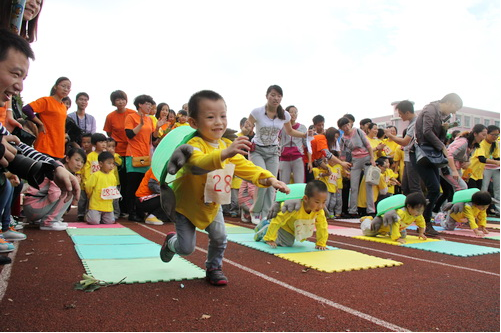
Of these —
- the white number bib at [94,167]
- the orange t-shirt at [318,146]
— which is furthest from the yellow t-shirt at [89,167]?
the orange t-shirt at [318,146]

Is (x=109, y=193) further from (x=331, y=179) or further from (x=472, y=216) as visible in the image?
(x=472, y=216)

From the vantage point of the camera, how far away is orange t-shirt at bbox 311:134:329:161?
330 inches

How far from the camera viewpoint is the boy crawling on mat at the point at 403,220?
17.1 ft

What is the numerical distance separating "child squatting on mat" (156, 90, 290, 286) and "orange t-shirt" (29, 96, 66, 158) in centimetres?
368

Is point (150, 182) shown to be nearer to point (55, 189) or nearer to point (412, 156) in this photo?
point (55, 189)

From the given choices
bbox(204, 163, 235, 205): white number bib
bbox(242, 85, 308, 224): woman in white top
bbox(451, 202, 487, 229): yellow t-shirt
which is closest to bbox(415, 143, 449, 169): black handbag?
bbox(451, 202, 487, 229): yellow t-shirt

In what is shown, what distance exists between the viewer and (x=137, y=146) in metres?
6.98

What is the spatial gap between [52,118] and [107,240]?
7.62 feet

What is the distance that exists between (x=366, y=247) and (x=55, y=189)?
4523mm

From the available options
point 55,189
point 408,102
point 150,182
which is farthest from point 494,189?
point 55,189

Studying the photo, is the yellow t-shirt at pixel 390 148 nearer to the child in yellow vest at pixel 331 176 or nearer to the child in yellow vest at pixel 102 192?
the child in yellow vest at pixel 331 176

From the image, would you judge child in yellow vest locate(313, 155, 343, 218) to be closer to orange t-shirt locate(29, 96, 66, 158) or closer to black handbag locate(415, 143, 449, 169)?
black handbag locate(415, 143, 449, 169)

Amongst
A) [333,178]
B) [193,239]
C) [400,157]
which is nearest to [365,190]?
[333,178]

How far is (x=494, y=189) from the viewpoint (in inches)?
389
